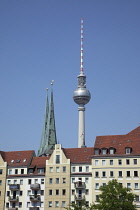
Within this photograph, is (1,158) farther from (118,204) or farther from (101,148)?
(118,204)

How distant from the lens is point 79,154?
125000mm

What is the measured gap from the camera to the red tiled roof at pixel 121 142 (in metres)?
118

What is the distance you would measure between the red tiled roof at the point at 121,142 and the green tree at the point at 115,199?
2130 cm

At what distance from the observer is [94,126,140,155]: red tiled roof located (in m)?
118

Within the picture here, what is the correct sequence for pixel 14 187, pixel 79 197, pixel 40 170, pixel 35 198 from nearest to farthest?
pixel 79 197
pixel 35 198
pixel 14 187
pixel 40 170

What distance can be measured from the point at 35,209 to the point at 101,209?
31.1m

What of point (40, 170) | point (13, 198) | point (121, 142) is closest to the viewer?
point (121, 142)

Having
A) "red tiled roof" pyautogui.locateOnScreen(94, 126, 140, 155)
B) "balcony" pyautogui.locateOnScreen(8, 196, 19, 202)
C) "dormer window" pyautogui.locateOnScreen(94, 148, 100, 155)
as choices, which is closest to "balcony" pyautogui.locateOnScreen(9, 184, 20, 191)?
"balcony" pyautogui.locateOnScreen(8, 196, 19, 202)

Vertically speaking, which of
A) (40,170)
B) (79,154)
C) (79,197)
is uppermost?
(79,154)

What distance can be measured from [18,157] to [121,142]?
3385 centimetres

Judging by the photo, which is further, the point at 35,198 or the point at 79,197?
the point at 35,198

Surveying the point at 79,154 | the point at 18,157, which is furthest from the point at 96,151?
the point at 18,157

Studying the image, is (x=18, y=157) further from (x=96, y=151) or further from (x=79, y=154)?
(x=96, y=151)

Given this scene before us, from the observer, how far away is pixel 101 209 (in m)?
94.5
